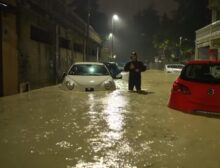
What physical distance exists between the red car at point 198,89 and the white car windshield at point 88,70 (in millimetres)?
5511

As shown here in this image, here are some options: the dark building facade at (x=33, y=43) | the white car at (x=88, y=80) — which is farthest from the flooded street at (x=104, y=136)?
the dark building facade at (x=33, y=43)

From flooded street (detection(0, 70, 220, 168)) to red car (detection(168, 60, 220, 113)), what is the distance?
0.83ft

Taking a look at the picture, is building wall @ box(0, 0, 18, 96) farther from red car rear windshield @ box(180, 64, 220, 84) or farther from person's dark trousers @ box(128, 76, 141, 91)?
red car rear windshield @ box(180, 64, 220, 84)

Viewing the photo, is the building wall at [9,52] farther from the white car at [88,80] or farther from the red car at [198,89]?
the red car at [198,89]

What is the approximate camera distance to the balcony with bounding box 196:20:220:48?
30.5m

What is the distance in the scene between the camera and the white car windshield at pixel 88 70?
49.1ft

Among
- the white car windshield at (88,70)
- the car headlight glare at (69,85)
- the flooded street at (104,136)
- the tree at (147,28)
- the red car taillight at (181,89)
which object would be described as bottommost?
the flooded street at (104,136)

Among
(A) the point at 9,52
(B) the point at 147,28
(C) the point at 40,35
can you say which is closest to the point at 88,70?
(A) the point at 9,52

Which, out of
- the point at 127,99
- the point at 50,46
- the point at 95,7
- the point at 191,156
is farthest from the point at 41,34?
the point at 95,7

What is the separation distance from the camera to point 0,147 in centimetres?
614

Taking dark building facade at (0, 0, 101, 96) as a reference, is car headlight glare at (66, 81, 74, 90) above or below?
below

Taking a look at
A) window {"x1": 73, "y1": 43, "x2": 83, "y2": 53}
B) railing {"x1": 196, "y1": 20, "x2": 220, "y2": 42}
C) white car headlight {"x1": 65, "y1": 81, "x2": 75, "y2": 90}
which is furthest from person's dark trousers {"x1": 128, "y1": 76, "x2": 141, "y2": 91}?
window {"x1": 73, "y1": 43, "x2": 83, "y2": 53}

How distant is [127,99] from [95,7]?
6419 centimetres

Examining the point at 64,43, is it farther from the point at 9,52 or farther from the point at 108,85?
the point at 108,85
